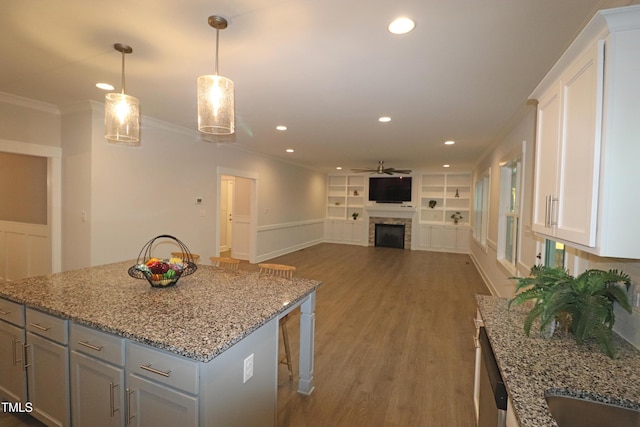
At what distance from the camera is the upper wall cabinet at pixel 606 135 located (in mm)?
1021

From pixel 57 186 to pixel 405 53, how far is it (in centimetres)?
427

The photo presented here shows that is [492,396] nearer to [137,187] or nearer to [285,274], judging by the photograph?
[285,274]

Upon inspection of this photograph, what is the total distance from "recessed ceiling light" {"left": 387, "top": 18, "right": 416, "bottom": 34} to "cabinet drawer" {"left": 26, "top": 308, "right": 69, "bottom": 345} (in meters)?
2.51

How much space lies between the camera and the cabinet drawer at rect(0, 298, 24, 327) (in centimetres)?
176

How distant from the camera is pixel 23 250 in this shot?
13.5ft

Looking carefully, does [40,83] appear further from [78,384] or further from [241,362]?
[241,362]

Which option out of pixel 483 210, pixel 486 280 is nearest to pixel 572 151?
pixel 486 280

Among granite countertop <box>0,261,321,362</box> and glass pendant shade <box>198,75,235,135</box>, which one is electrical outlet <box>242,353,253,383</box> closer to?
granite countertop <box>0,261,321,362</box>

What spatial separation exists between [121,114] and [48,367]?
165 centimetres

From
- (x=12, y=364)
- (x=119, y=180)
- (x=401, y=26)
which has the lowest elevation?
(x=12, y=364)

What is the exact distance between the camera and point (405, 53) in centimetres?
209

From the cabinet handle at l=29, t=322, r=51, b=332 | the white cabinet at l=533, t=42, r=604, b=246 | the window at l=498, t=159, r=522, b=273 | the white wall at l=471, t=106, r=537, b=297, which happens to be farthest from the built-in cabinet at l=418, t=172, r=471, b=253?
the cabinet handle at l=29, t=322, r=51, b=332

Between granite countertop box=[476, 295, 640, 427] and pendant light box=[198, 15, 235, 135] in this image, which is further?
pendant light box=[198, 15, 235, 135]

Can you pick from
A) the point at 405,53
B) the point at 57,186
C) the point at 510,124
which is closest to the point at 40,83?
the point at 57,186
